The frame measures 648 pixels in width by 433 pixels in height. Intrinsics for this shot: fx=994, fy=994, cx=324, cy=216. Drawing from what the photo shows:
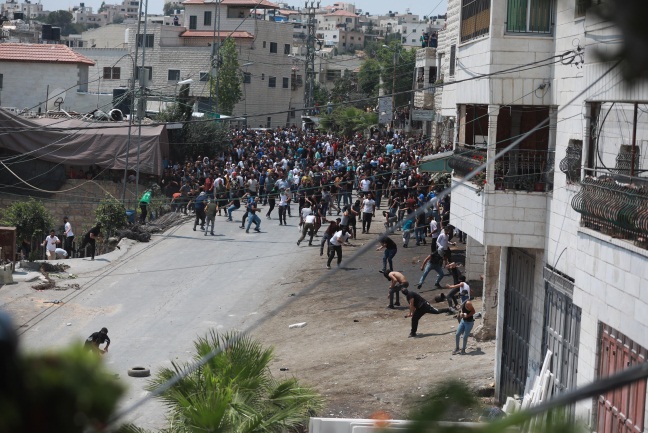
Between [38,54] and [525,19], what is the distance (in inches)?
1587

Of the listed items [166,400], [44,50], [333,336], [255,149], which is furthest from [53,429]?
[44,50]

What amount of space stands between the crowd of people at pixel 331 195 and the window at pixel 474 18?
4.93 m

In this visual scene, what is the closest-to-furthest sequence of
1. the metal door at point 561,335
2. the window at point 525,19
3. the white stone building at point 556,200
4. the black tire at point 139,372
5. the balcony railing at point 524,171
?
the white stone building at point 556,200 < the metal door at point 561,335 < the window at point 525,19 < the balcony railing at point 524,171 < the black tire at point 139,372

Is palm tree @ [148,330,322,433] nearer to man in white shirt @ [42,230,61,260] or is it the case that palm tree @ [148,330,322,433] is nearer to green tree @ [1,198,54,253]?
man in white shirt @ [42,230,61,260]

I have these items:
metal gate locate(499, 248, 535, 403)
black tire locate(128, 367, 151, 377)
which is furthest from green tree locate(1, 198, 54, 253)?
metal gate locate(499, 248, 535, 403)

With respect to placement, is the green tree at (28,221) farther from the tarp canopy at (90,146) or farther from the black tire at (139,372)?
the black tire at (139,372)

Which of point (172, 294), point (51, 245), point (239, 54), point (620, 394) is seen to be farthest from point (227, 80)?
point (620, 394)

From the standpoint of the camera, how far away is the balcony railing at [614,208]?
29.3ft

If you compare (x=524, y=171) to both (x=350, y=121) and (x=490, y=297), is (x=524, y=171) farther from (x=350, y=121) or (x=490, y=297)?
(x=350, y=121)

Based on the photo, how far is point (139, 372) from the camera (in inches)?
606

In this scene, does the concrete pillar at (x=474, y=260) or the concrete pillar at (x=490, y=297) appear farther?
the concrete pillar at (x=474, y=260)

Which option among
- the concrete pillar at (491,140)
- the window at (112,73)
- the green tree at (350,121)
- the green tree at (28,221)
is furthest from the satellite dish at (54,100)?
the concrete pillar at (491,140)

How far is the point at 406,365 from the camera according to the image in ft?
50.0

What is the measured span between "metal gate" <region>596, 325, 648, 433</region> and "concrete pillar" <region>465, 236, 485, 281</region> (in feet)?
34.4
